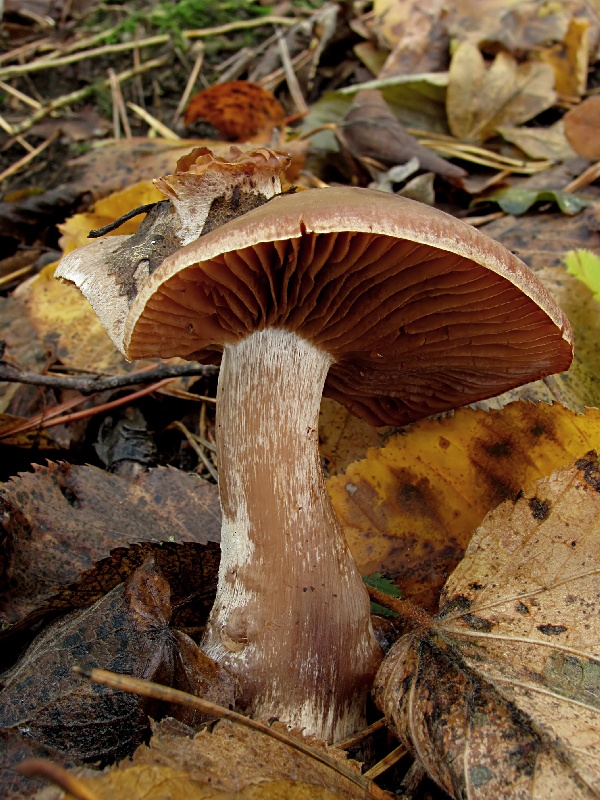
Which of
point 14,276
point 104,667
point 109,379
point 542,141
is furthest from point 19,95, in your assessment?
point 104,667

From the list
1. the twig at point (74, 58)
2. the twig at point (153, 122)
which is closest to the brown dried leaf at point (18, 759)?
the twig at point (153, 122)

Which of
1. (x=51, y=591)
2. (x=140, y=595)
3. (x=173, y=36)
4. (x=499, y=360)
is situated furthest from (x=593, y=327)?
(x=173, y=36)

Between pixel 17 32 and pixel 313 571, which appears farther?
pixel 17 32

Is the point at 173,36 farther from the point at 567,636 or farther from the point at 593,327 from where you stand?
the point at 567,636

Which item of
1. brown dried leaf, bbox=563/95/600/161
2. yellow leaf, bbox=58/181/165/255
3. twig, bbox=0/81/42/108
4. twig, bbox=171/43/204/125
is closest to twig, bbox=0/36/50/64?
twig, bbox=0/81/42/108

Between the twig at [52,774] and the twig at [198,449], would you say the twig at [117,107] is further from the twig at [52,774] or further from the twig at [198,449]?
the twig at [52,774]
